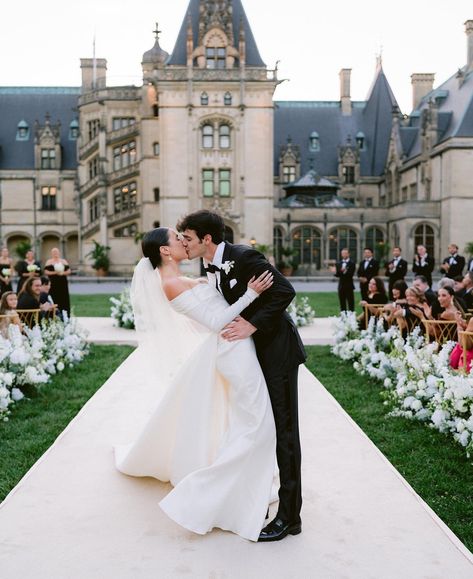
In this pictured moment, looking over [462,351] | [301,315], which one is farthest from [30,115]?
[462,351]

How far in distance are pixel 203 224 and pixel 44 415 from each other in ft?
14.5

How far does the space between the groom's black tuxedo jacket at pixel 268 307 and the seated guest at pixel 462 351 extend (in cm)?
324

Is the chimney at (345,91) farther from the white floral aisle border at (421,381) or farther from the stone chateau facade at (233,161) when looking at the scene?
the white floral aisle border at (421,381)

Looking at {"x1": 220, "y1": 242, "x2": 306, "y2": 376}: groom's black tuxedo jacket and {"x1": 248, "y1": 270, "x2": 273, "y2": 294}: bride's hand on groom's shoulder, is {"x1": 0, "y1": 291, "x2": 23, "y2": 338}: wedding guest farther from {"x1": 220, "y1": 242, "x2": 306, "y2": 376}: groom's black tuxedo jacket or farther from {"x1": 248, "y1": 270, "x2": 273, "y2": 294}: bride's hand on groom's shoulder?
{"x1": 248, "y1": 270, "x2": 273, "y2": 294}: bride's hand on groom's shoulder

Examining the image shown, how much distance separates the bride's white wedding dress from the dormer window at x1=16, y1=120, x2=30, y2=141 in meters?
54.4

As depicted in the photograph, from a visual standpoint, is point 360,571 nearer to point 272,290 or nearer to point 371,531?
point 371,531

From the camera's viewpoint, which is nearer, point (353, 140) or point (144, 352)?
point (144, 352)

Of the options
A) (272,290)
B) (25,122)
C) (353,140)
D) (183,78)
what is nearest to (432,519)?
(272,290)

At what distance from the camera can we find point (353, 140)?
177ft

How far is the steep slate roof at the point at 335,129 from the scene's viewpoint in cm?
5300

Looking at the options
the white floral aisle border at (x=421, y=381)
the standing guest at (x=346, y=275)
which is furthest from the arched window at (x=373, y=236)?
the white floral aisle border at (x=421, y=381)

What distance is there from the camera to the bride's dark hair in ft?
16.5

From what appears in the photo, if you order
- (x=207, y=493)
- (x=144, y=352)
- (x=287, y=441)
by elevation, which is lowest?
(x=207, y=493)

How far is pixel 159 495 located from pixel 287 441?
127 cm
